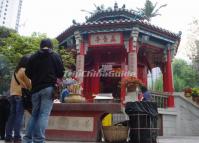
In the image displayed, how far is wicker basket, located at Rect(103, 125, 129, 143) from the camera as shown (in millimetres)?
6316

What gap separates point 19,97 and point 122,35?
421 inches

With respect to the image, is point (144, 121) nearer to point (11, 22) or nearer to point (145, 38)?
point (145, 38)

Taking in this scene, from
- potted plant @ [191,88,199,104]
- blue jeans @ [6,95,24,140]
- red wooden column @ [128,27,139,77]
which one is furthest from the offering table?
potted plant @ [191,88,199,104]

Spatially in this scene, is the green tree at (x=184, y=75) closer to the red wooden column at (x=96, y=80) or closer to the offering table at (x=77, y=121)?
the red wooden column at (x=96, y=80)

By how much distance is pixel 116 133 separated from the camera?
20.7ft

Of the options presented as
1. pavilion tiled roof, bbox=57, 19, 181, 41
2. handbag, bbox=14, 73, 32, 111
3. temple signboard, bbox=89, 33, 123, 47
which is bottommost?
handbag, bbox=14, 73, 32, 111

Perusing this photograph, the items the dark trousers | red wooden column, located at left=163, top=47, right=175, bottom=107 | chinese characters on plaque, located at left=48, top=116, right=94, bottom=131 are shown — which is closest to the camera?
the dark trousers

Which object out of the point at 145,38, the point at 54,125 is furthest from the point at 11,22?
the point at 54,125

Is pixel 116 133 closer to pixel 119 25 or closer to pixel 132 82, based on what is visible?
pixel 132 82

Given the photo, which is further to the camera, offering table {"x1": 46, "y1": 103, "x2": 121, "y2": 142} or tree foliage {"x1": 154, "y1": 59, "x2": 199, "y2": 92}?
tree foliage {"x1": 154, "y1": 59, "x2": 199, "y2": 92}

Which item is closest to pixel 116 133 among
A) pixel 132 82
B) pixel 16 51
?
pixel 132 82

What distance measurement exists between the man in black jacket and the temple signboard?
11.3 m

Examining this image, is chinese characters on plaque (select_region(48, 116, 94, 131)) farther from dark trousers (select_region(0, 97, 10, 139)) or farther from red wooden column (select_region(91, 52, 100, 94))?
red wooden column (select_region(91, 52, 100, 94))

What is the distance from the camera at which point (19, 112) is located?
5027 millimetres
